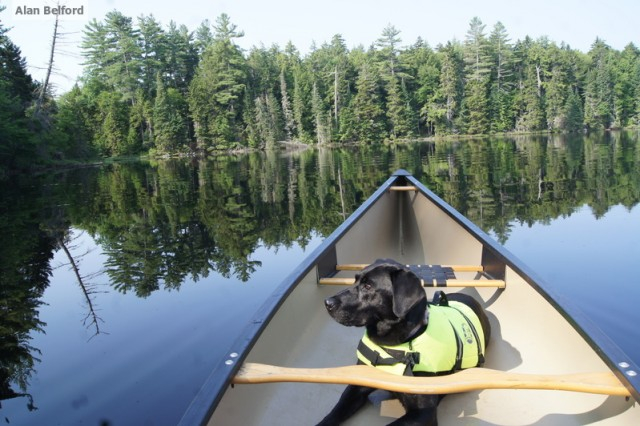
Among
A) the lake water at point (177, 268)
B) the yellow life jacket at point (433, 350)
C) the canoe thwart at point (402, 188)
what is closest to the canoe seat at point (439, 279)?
the lake water at point (177, 268)

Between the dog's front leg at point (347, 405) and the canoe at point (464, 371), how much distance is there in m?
0.06

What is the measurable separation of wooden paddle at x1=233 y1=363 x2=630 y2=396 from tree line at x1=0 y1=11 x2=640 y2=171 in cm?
4276

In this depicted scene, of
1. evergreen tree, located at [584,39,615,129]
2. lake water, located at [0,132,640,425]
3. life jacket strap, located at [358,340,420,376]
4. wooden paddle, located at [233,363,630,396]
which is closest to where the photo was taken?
wooden paddle, located at [233,363,630,396]

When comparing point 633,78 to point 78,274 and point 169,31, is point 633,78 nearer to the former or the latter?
point 169,31

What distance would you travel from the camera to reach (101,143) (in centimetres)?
4006

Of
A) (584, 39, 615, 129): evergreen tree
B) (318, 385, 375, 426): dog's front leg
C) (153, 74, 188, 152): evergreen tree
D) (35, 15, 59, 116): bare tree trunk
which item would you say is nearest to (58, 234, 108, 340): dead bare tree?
(318, 385, 375, 426): dog's front leg

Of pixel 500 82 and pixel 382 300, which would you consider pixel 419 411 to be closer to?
pixel 382 300

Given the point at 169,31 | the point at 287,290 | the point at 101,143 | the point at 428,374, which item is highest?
the point at 169,31

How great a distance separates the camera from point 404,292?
2.17 meters

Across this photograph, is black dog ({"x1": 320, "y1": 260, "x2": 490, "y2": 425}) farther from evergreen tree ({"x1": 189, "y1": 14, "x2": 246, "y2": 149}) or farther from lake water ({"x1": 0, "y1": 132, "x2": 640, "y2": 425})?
evergreen tree ({"x1": 189, "y1": 14, "x2": 246, "y2": 149})

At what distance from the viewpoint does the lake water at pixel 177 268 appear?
3922 millimetres

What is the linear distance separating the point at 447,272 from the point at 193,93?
45221 millimetres

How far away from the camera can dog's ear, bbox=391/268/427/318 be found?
215 centimetres

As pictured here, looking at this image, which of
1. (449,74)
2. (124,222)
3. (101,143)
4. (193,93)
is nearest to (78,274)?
(124,222)
